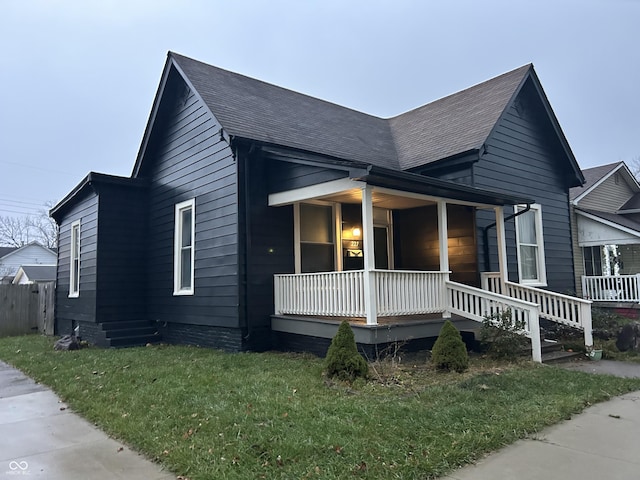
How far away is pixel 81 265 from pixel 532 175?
11911 millimetres

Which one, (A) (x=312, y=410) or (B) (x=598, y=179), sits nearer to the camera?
(A) (x=312, y=410)

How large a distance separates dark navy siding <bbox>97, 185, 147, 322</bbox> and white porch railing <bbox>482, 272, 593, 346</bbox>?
8.21m

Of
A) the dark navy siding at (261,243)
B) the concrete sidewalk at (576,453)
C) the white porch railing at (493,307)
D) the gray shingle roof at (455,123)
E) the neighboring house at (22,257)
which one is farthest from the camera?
the neighboring house at (22,257)

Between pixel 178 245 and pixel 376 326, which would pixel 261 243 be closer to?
pixel 178 245

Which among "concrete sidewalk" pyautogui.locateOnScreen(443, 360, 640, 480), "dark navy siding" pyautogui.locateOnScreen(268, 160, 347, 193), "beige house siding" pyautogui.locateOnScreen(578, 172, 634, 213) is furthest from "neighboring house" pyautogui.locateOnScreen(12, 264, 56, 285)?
"concrete sidewalk" pyautogui.locateOnScreen(443, 360, 640, 480)

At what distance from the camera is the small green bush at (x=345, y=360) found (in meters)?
6.32

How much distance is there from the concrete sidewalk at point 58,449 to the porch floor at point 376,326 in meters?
3.83

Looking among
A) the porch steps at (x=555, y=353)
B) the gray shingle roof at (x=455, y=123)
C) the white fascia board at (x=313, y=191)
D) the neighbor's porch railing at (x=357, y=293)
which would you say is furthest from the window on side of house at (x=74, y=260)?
the porch steps at (x=555, y=353)

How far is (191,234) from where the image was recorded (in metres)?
10.7

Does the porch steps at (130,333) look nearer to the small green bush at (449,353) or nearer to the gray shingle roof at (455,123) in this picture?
the small green bush at (449,353)

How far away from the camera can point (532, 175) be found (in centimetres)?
1250

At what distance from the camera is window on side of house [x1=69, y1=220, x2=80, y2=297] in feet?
42.5

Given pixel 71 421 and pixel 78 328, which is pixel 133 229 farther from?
pixel 71 421

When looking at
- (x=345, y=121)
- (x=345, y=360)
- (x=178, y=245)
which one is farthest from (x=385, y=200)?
(x=178, y=245)
